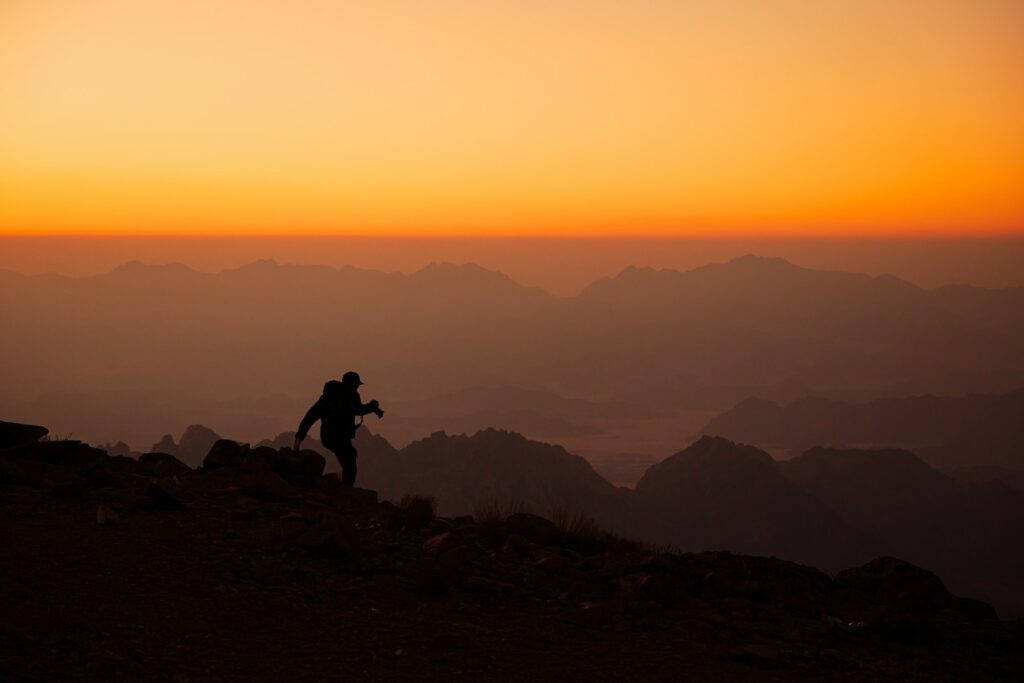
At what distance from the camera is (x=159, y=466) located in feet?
48.1

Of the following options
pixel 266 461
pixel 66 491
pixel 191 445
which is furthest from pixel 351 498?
pixel 191 445

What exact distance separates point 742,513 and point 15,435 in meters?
153

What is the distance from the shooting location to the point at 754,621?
35.2 ft

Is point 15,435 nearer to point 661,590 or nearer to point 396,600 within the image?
point 396,600

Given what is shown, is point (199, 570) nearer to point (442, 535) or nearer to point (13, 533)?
point (13, 533)

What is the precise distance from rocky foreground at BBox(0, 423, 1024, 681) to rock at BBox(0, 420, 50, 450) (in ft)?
3.38

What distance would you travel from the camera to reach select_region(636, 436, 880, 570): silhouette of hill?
152 metres

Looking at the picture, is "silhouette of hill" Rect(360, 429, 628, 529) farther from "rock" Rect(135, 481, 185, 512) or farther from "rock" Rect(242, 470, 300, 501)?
"rock" Rect(135, 481, 185, 512)

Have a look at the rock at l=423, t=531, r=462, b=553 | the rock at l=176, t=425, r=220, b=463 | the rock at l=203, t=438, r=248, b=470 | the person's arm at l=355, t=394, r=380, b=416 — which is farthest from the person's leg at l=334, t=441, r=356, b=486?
the rock at l=176, t=425, r=220, b=463

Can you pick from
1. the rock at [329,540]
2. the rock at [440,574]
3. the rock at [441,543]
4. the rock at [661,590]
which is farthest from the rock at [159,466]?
the rock at [661,590]

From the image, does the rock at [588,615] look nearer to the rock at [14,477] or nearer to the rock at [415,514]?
the rock at [415,514]

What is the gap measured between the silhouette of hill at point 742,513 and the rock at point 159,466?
13438 cm

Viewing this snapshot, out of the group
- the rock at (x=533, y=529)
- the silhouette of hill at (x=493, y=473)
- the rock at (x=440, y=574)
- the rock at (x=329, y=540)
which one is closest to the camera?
the rock at (x=440, y=574)

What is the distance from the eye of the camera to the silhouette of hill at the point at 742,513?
152m
